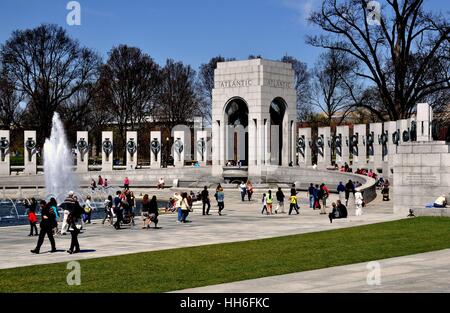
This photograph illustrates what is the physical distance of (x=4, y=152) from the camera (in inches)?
2689

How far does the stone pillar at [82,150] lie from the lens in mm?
68750

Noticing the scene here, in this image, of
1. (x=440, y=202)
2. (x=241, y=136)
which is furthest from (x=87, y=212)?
(x=241, y=136)

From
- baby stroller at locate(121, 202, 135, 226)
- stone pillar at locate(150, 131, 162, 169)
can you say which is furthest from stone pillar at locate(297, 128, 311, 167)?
baby stroller at locate(121, 202, 135, 226)

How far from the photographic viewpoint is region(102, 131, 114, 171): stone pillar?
6944 cm

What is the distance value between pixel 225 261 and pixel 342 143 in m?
51.9

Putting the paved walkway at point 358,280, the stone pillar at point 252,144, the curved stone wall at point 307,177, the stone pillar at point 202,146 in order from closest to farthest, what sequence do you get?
the paved walkway at point 358,280 → the curved stone wall at point 307,177 → the stone pillar at point 252,144 → the stone pillar at point 202,146

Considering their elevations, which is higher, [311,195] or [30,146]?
[30,146]

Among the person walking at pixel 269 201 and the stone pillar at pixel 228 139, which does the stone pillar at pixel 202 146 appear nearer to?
the stone pillar at pixel 228 139

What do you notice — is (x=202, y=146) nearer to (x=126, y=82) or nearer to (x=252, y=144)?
(x=252, y=144)

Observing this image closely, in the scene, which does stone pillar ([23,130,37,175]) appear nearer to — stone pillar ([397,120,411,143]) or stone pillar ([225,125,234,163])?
stone pillar ([225,125,234,163])

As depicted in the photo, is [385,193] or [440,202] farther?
[385,193]

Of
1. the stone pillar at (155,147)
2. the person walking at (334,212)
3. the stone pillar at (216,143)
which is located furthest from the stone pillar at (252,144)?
the person walking at (334,212)

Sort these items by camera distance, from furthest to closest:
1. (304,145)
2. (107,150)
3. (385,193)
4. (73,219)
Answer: (304,145), (107,150), (385,193), (73,219)

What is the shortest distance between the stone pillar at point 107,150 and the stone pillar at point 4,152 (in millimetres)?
8872
